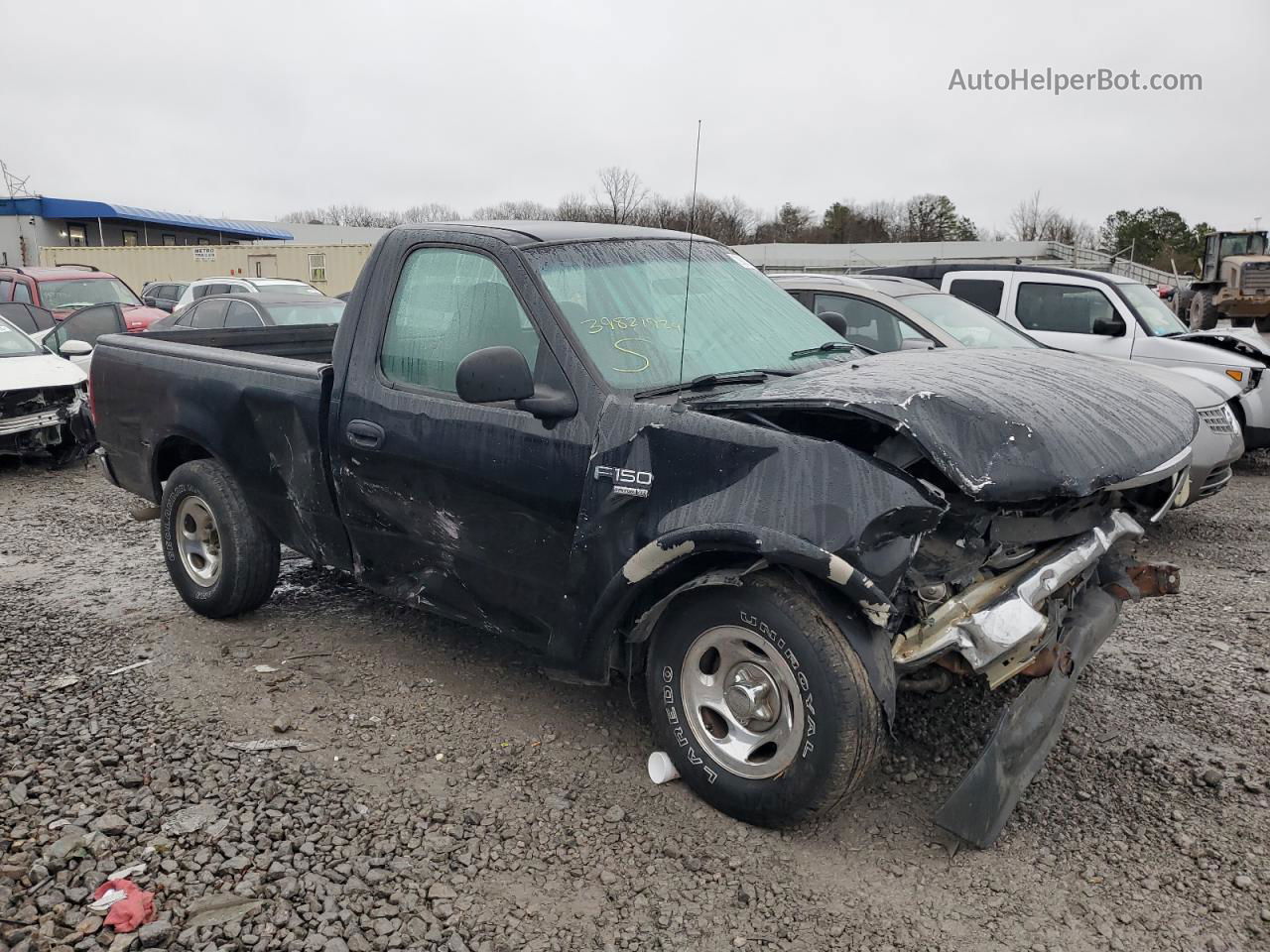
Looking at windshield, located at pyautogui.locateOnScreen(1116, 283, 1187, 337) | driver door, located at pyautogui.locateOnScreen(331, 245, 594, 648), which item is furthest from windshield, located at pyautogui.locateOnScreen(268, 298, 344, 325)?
windshield, located at pyautogui.locateOnScreen(1116, 283, 1187, 337)

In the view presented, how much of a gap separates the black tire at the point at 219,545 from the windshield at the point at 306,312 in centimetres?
716

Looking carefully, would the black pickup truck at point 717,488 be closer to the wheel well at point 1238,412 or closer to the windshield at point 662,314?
the windshield at point 662,314

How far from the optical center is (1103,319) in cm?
984

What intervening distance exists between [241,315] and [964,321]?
8.44 meters

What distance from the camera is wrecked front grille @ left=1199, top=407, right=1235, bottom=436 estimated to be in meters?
6.66

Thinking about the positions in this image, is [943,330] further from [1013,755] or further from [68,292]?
[68,292]

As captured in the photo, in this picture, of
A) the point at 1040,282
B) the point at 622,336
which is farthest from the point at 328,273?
the point at 622,336

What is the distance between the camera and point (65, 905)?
2.87 metres

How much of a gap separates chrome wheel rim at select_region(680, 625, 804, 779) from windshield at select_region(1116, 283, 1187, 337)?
814 centimetres

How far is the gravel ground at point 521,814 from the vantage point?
9.30 ft

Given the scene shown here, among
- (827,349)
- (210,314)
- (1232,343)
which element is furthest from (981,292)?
(210,314)

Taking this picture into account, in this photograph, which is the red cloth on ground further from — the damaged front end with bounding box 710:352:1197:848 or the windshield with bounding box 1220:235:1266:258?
the windshield with bounding box 1220:235:1266:258

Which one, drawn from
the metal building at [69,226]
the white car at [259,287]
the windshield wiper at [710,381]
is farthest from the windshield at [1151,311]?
the metal building at [69,226]

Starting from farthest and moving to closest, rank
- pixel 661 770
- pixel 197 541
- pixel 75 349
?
pixel 75 349 < pixel 197 541 < pixel 661 770
